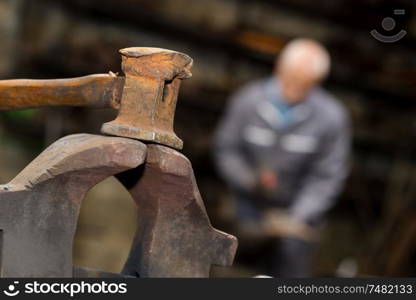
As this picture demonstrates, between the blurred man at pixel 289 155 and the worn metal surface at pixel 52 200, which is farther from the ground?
the worn metal surface at pixel 52 200

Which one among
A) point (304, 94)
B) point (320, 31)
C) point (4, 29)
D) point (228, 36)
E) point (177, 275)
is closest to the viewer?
point (177, 275)

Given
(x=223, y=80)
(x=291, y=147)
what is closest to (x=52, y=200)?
(x=291, y=147)

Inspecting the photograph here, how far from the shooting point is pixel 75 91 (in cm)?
205

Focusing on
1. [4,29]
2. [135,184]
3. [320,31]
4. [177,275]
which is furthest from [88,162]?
[320,31]

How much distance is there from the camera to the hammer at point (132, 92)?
6.62ft

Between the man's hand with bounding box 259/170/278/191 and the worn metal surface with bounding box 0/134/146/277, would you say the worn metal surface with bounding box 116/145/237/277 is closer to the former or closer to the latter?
the worn metal surface with bounding box 0/134/146/277

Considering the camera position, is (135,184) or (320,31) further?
(320,31)

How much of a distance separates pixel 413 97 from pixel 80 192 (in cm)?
666

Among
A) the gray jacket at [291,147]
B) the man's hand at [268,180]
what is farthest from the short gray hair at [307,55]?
the man's hand at [268,180]

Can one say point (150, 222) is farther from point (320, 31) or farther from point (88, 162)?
point (320, 31)

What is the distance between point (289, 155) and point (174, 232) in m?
3.85

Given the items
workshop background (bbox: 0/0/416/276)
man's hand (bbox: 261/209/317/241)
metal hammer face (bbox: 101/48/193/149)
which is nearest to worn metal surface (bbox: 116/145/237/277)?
metal hammer face (bbox: 101/48/193/149)

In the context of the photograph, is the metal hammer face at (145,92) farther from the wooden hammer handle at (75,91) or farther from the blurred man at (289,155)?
the blurred man at (289,155)

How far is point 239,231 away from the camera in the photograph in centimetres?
624
